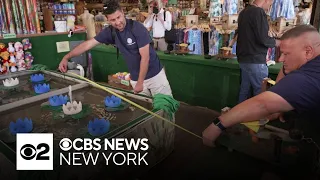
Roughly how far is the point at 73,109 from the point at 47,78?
47.2 inches

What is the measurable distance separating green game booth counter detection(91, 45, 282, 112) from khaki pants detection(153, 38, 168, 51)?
0.50m

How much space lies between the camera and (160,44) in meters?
4.76

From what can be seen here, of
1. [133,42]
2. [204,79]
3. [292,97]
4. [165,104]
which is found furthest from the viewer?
[204,79]

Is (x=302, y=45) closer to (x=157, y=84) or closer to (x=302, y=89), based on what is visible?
(x=302, y=89)

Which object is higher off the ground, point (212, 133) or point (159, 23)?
point (159, 23)

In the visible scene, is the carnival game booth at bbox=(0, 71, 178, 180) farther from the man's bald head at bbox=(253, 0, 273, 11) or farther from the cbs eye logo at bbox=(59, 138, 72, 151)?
the man's bald head at bbox=(253, 0, 273, 11)

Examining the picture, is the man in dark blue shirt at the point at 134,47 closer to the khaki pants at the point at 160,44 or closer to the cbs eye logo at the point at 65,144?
the cbs eye logo at the point at 65,144

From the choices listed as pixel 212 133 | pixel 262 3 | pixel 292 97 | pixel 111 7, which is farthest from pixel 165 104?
pixel 262 3

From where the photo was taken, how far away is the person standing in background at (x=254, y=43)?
2.91 meters

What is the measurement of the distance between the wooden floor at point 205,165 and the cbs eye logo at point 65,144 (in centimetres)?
64

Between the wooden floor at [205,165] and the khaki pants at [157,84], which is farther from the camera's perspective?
the khaki pants at [157,84]

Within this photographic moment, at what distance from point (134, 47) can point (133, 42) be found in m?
0.06

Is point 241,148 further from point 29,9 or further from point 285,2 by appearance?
point 29,9

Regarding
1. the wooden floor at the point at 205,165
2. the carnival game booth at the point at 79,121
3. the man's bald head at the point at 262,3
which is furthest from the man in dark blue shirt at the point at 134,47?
the man's bald head at the point at 262,3
